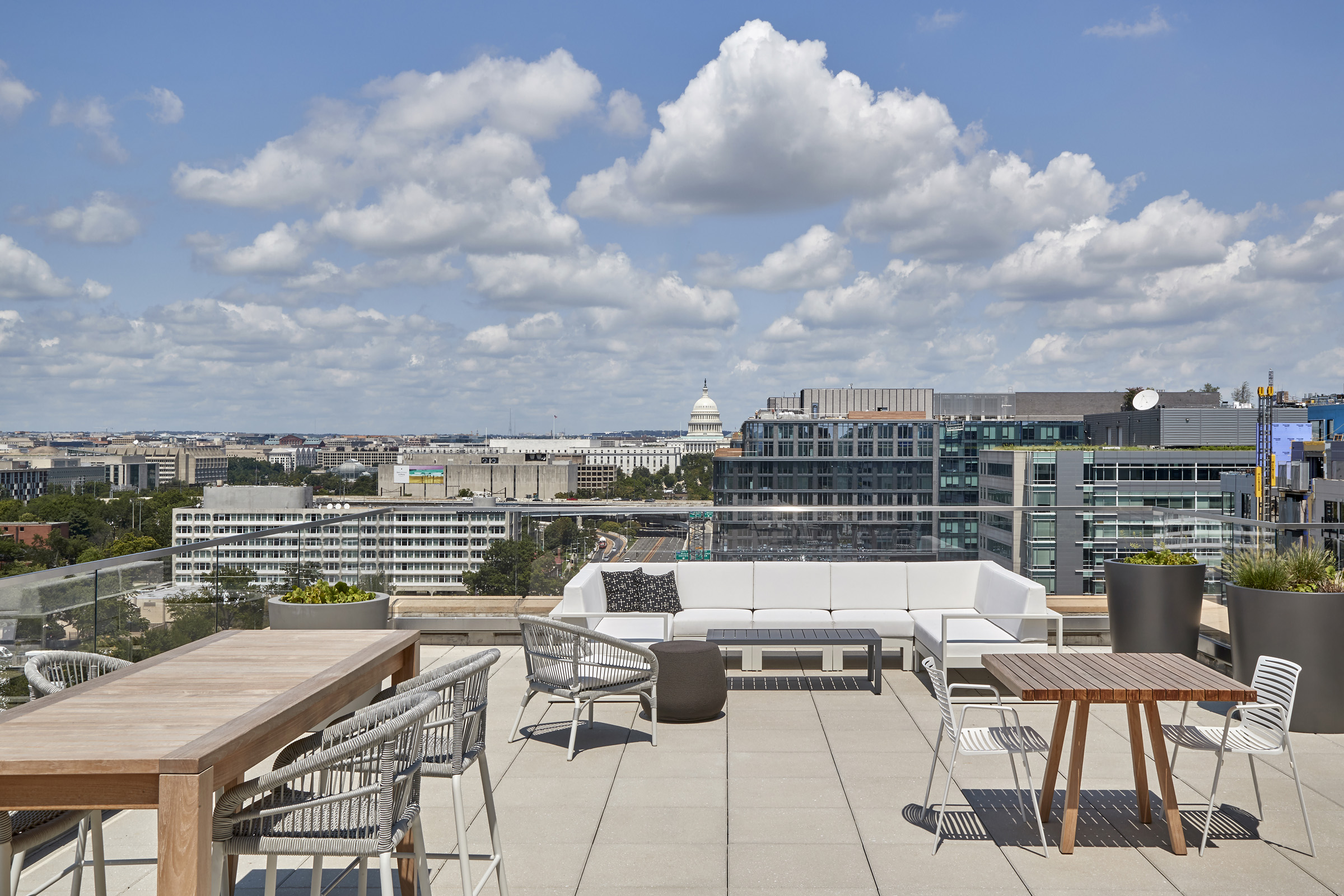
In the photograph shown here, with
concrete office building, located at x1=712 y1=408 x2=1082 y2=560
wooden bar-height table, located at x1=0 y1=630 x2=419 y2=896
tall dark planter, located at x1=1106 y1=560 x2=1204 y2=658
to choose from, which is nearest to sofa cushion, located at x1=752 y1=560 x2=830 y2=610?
tall dark planter, located at x1=1106 y1=560 x2=1204 y2=658

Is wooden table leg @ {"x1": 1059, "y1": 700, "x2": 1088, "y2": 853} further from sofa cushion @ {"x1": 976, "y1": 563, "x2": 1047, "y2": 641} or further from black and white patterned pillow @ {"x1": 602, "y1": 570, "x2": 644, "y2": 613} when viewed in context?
A: black and white patterned pillow @ {"x1": 602, "y1": 570, "x2": 644, "y2": 613}

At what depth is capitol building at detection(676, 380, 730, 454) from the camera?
120 metres

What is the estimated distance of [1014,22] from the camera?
10.4 meters

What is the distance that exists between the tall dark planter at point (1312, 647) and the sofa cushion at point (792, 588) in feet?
9.92

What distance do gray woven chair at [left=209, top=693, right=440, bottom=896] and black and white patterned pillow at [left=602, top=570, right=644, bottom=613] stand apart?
15.3 ft

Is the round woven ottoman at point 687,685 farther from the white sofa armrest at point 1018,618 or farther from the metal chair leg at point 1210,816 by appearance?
the metal chair leg at point 1210,816

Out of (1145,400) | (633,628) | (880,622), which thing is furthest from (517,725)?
(1145,400)

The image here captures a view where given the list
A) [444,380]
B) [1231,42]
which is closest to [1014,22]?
[1231,42]

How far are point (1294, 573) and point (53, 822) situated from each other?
597 cm

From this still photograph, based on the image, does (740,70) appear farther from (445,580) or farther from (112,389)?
(112,389)

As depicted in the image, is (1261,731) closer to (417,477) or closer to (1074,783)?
(1074,783)

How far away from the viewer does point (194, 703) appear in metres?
2.32

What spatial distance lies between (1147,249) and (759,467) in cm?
3612

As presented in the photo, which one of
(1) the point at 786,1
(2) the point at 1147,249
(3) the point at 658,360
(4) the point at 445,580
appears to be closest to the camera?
(4) the point at 445,580
